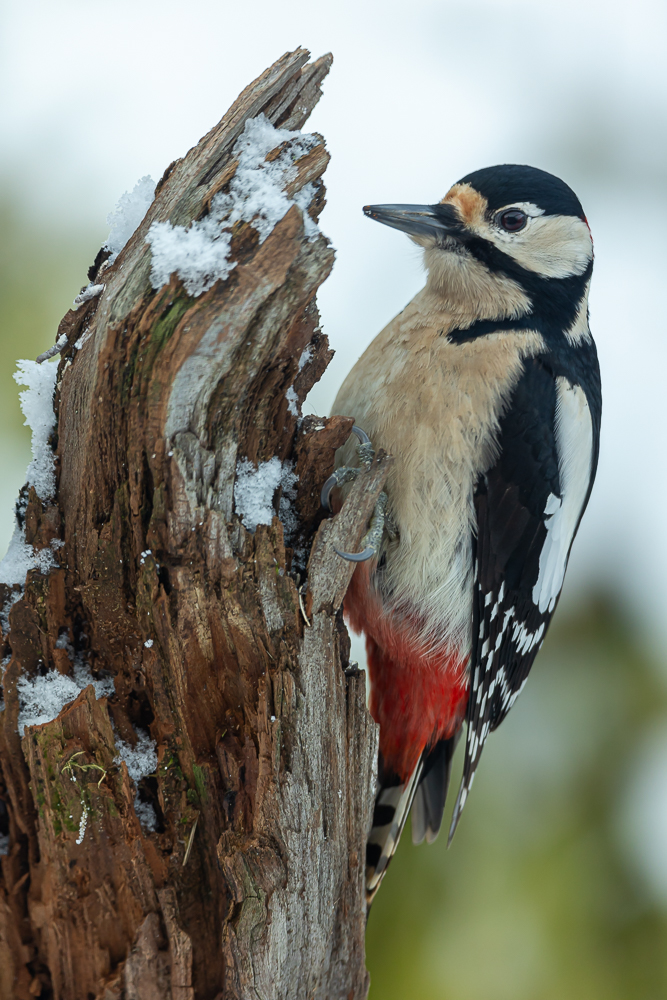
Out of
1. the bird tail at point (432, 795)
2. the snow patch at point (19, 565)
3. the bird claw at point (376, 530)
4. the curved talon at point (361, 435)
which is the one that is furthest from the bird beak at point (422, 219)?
the bird tail at point (432, 795)

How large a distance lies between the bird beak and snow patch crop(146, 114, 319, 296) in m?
0.52

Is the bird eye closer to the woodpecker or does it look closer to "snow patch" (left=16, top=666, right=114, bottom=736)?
the woodpecker

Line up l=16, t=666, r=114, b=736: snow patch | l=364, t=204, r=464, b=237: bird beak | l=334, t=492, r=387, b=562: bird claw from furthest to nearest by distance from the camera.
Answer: l=364, t=204, r=464, b=237: bird beak
l=334, t=492, r=387, b=562: bird claw
l=16, t=666, r=114, b=736: snow patch

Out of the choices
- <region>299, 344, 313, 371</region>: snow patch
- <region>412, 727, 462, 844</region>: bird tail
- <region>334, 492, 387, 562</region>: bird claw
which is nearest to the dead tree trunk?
<region>299, 344, 313, 371</region>: snow patch

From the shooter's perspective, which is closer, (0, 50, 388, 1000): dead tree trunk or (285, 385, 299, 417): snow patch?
(0, 50, 388, 1000): dead tree trunk

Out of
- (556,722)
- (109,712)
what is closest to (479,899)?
(556,722)

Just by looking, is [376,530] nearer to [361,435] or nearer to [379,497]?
[379,497]

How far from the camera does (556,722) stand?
295 cm

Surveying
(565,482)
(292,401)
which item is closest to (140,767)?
(292,401)

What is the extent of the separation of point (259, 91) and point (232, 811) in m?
1.38

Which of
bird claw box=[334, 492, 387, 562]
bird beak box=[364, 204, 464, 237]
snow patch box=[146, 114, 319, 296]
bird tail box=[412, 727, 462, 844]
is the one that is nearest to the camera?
snow patch box=[146, 114, 319, 296]

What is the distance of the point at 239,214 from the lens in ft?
4.70

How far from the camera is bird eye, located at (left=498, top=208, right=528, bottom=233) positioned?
206 centimetres

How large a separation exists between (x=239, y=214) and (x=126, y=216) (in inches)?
13.9
